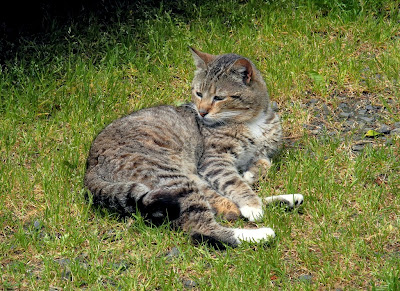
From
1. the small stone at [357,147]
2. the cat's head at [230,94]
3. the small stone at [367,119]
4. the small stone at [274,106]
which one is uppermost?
the cat's head at [230,94]

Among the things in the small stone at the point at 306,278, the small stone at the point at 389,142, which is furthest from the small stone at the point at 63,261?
the small stone at the point at 389,142

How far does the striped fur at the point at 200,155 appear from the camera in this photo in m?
4.14

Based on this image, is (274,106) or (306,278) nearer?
(306,278)

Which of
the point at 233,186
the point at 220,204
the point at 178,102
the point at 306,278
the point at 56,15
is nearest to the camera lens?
the point at 306,278

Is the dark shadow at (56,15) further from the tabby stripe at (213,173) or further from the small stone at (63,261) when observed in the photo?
the small stone at (63,261)

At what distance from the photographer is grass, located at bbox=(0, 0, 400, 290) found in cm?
388

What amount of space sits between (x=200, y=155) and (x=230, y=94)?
23.8 inches

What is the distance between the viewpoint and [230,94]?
511 centimetres

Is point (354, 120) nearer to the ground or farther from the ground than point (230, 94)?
nearer to the ground

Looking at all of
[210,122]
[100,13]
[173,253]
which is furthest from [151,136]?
[100,13]

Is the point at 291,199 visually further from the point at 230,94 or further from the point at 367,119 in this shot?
the point at 367,119

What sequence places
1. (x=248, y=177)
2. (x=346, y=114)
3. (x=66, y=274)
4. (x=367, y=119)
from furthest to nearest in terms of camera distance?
1. (x=346, y=114)
2. (x=367, y=119)
3. (x=248, y=177)
4. (x=66, y=274)

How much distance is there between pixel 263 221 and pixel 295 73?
7.71 feet

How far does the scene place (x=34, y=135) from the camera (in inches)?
220
